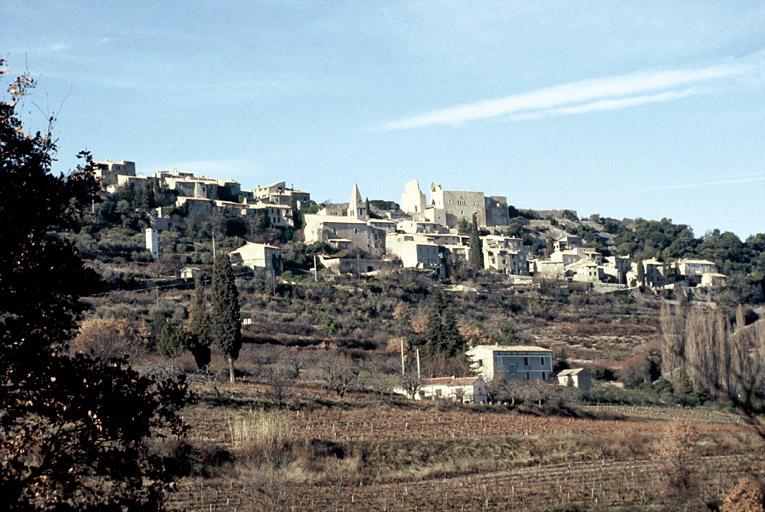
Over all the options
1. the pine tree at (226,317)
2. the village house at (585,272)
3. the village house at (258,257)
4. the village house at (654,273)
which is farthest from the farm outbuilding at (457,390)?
the village house at (654,273)

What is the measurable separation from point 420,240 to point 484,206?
2514cm

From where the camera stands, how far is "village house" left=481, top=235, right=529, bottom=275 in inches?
3617

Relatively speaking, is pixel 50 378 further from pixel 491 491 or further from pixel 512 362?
pixel 512 362

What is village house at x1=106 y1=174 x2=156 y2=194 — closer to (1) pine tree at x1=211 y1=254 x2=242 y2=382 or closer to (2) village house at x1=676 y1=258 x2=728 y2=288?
(1) pine tree at x1=211 y1=254 x2=242 y2=382

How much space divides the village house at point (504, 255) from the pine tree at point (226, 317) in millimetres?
46239

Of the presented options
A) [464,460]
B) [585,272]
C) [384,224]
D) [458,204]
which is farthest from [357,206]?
[464,460]

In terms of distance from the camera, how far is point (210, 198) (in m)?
90.9

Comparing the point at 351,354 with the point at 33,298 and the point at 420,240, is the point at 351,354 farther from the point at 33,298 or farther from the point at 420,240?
the point at 33,298

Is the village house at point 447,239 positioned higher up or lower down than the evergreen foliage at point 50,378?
higher up

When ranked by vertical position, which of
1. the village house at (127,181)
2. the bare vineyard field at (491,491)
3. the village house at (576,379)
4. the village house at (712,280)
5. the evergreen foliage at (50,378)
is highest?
the village house at (127,181)

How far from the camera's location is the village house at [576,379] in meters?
55.1

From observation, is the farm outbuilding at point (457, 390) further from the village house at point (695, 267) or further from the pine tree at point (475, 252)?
the village house at point (695, 267)

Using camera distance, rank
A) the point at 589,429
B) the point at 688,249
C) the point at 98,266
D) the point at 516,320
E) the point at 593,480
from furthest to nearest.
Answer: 1. the point at 688,249
2. the point at 516,320
3. the point at 98,266
4. the point at 589,429
5. the point at 593,480

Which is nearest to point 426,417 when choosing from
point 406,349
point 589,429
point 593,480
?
point 589,429
